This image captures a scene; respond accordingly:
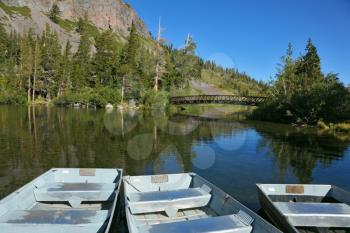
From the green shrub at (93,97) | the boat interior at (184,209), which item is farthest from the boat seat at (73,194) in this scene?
the green shrub at (93,97)

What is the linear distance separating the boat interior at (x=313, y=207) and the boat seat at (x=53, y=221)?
4470 millimetres

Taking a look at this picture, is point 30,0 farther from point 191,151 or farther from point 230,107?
point 191,151

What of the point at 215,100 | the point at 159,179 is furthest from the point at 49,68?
the point at 159,179

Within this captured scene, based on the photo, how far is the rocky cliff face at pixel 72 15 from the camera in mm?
116375

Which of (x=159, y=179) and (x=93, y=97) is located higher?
(x=93, y=97)

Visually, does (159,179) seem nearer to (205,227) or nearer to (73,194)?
(73,194)

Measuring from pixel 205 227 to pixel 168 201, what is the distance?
180 cm

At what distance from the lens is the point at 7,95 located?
73625 mm

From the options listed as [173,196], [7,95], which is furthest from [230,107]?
[173,196]

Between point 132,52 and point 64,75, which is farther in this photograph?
point 132,52

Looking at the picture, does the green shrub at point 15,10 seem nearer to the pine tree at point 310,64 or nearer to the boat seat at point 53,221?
the pine tree at point 310,64

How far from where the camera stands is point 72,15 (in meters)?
161

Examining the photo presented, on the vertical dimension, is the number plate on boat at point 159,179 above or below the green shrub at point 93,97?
below

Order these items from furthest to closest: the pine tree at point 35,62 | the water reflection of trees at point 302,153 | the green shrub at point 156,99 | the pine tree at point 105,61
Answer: the pine tree at point 105,61 → the pine tree at point 35,62 → the green shrub at point 156,99 → the water reflection of trees at point 302,153
